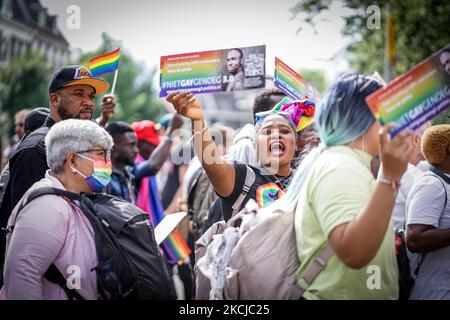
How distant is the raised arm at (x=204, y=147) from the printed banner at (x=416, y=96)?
116 centimetres

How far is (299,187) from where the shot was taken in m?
3.01

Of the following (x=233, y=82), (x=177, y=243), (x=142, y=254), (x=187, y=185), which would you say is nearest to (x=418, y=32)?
(x=187, y=185)

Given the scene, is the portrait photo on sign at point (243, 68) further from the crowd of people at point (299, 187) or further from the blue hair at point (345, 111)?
the blue hair at point (345, 111)

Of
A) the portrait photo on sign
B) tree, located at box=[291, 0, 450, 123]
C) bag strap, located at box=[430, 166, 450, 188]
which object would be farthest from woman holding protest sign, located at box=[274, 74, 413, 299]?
tree, located at box=[291, 0, 450, 123]

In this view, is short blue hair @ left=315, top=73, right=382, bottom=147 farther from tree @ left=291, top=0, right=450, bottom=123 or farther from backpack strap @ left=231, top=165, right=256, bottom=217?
tree @ left=291, top=0, right=450, bottom=123

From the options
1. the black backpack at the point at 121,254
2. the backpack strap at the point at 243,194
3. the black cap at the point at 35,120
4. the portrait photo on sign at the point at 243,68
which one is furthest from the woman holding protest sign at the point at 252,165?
the black cap at the point at 35,120

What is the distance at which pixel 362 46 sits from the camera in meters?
17.7

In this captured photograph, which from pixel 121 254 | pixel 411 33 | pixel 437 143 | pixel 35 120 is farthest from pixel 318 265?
pixel 411 33

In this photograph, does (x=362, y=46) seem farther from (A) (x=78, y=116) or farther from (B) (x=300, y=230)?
(B) (x=300, y=230)

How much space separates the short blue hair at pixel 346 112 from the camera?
2.88m

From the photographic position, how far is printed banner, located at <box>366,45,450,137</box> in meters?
2.66

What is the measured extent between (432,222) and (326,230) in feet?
5.20

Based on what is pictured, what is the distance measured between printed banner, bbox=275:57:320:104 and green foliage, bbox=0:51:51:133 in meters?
35.4
